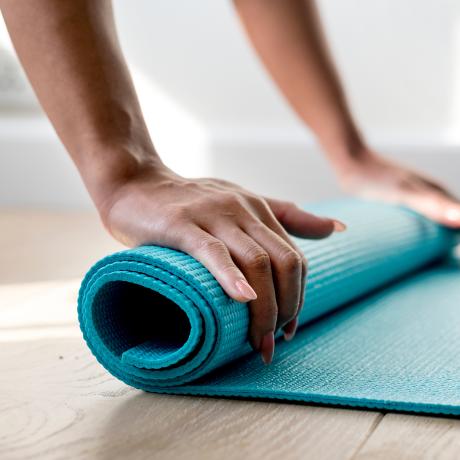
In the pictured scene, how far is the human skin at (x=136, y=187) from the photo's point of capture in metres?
1.02

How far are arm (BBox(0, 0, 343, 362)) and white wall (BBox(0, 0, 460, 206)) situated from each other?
1878mm

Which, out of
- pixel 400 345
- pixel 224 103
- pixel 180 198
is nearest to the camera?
pixel 180 198

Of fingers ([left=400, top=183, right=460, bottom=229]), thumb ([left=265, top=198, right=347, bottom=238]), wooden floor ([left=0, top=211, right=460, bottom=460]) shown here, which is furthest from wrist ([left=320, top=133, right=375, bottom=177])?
wooden floor ([left=0, top=211, right=460, bottom=460])

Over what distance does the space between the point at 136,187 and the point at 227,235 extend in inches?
6.4

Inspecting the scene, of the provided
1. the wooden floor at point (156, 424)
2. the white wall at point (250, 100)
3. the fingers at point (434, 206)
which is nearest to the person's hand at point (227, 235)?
the wooden floor at point (156, 424)

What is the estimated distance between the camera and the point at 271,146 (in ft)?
10.3

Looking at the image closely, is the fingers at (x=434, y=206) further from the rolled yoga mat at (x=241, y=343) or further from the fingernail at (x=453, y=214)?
the rolled yoga mat at (x=241, y=343)

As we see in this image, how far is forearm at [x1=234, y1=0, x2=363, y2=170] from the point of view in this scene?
7.07ft

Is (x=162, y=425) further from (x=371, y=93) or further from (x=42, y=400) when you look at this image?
(x=371, y=93)

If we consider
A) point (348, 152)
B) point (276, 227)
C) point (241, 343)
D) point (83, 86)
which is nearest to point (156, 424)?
point (241, 343)

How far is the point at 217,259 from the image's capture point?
998mm

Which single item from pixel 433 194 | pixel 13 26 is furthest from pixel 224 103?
pixel 13 26

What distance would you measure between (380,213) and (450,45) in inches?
51.3

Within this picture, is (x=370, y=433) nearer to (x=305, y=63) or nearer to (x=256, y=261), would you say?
(x=256, y=261)
